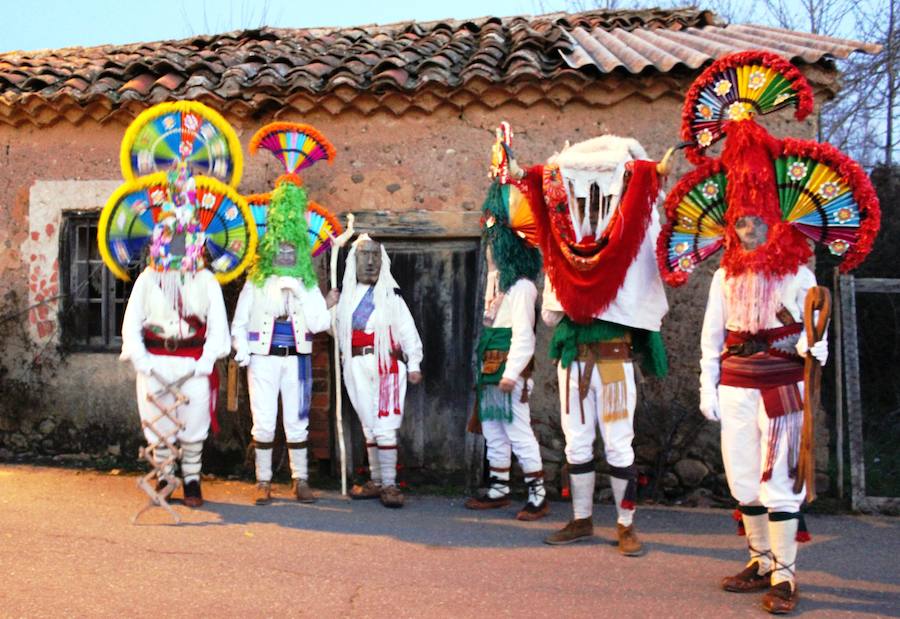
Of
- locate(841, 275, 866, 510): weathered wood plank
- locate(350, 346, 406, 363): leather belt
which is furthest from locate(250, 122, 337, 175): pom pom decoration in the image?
locate(841, 275, 866, 510): weathered wood plank

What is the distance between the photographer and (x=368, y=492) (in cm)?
670

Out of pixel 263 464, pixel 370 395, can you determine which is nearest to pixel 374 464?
pixel 370 395

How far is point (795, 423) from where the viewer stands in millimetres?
4363

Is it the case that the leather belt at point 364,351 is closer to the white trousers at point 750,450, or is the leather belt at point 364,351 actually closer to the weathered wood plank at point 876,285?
the white trousers at point 750,450

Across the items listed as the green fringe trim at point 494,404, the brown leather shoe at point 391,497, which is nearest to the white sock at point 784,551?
the green fringe trim at point 494,404

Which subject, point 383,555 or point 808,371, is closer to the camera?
point 808,371

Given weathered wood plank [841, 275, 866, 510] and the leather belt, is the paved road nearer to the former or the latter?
weathered wood plank [841, 275, 866, 510]

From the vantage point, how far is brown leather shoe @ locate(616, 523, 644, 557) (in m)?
5.18

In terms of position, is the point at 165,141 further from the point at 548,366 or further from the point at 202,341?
the point at 548,366

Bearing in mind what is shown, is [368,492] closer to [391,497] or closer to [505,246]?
[391,497]

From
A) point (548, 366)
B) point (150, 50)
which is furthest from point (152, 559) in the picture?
point (150, 50)

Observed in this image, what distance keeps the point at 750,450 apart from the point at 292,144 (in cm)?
410

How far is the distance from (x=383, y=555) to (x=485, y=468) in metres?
2.25

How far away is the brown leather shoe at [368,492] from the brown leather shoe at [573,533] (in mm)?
1709
